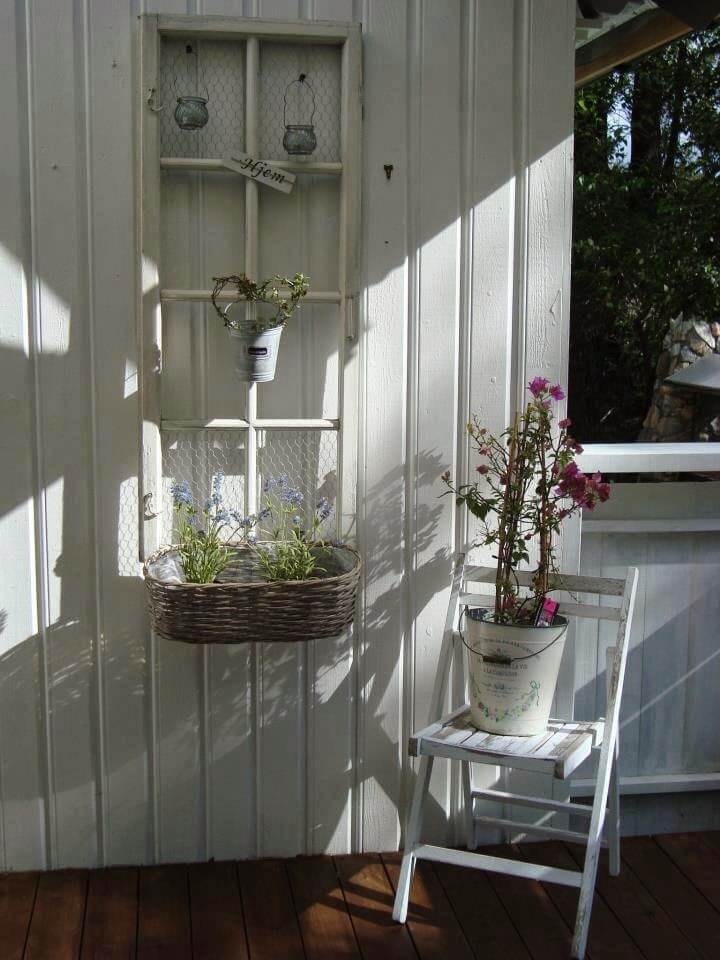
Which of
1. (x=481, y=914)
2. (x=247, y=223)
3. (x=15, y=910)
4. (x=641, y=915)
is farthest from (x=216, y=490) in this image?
→ (x=641, y=915)

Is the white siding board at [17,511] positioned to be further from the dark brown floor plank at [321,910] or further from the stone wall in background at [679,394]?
the stone wall in background at [679,394]

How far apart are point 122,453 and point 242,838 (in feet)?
3.95

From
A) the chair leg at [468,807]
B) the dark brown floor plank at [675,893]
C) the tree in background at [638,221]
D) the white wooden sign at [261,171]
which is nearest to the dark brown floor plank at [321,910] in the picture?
the chair leg at [468,807]

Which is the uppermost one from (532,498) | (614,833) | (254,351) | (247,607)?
(254,351)

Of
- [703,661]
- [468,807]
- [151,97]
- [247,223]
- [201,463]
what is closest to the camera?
[151,97]

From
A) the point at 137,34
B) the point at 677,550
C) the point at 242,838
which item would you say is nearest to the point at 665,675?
the point at 677,550

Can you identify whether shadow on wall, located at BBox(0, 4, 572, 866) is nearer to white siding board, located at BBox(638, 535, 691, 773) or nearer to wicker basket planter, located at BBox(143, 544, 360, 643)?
wicker basket planter, located at BBox(143, 544, 360, 643)

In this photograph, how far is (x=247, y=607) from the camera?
2.68 m

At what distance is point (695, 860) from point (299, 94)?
2.54 meters

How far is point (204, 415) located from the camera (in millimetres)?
2988

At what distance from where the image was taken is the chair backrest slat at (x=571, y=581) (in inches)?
116

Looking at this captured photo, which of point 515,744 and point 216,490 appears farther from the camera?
point 216,490

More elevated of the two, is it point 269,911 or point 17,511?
point 17,511

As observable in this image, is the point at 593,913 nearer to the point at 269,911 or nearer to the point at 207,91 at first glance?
the point at 269,911
